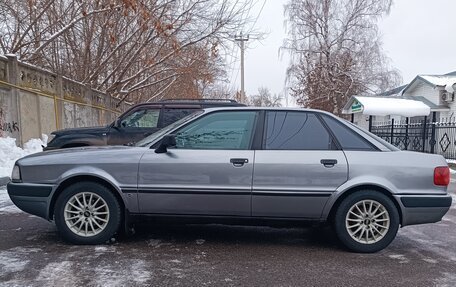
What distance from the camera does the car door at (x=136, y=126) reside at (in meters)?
9.05

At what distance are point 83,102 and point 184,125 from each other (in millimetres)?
14232

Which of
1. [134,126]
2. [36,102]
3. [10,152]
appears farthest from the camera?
[36,102]

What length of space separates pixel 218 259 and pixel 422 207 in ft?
7.77

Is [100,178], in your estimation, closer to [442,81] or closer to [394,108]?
[394,108]

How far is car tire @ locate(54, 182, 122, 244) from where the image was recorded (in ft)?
15.5

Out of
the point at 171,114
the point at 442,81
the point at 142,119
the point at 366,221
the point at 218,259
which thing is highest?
the point at 442,81

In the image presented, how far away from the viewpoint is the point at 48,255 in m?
4.40

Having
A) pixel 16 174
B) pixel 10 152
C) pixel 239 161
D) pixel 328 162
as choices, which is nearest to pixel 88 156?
pixel 16 174

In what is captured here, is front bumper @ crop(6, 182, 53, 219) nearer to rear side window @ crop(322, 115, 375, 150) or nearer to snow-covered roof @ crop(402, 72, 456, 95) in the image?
rear side window @ crop(322, 115, 375, 150)

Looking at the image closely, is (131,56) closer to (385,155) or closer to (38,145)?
(38,145)

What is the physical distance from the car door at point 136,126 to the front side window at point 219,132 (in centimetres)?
434

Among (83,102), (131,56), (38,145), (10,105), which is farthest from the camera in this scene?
(131,56)

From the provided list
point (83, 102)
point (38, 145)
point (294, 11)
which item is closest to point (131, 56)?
point (83, 102)

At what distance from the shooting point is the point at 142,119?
9.35m
